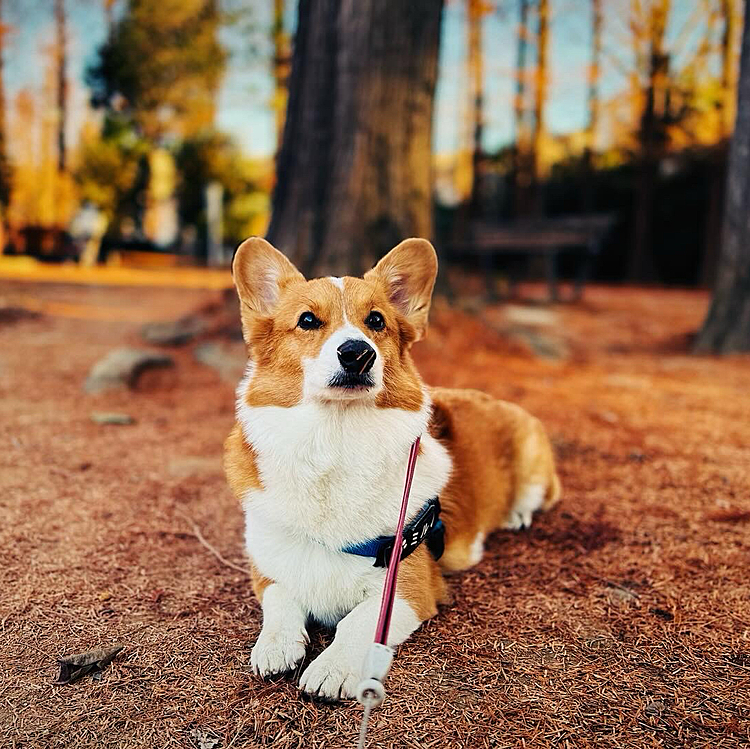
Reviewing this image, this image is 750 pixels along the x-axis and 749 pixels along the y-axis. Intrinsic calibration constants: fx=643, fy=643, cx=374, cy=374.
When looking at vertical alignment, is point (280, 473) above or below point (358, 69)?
below

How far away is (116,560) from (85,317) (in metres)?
7.30

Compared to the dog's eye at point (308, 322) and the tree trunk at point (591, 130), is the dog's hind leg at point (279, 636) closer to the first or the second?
the dog's eye at point (308, 322)

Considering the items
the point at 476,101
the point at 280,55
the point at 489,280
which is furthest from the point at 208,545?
the point at 476,101

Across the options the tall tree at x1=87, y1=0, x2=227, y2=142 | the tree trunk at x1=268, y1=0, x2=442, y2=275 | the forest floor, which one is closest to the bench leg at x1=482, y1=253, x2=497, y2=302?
the tree trunk at x1=268, y1=0, x2=442, y2=275

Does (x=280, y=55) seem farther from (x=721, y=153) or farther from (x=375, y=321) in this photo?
(x=375, y=321)

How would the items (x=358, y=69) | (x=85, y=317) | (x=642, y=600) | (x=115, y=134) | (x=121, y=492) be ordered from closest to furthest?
(x=642, y=600), (x=121, y=492), (x=358, y=69), (x=85, y=317), (x=115, y=134)

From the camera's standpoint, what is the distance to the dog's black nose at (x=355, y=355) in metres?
2.08

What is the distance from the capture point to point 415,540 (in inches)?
89.0

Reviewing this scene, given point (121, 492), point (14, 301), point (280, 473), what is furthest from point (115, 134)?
point (280, 473)

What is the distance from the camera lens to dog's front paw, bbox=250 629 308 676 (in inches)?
78.4

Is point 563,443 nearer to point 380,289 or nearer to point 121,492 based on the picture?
point 380,289

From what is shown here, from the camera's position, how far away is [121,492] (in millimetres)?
3469

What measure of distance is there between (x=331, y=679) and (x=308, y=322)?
1.18 m

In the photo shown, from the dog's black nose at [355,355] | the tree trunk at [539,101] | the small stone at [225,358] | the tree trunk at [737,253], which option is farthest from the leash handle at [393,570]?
the tree trunk at [539,101]
